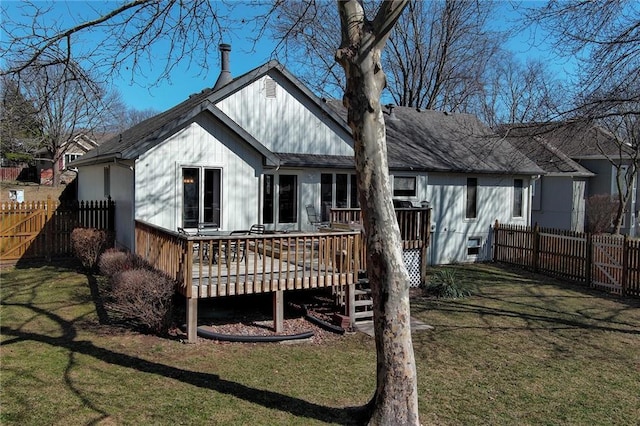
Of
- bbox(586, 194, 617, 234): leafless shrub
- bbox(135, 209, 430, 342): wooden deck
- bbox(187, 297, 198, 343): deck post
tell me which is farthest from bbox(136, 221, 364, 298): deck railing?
bbox(586, 194, 617, 234): leafless shrub

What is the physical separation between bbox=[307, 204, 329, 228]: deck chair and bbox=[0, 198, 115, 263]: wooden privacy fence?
5892 mm

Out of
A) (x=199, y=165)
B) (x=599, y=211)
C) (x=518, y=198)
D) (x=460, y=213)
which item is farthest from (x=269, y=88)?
(x=599, y=211)

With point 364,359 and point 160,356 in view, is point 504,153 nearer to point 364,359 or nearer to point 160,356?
point 364,359

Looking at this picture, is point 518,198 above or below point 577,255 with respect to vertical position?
above

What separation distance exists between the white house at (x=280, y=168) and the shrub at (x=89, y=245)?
2.14 feet

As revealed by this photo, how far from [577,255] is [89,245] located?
14.0 m

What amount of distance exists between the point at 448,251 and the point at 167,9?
14270 millimetres

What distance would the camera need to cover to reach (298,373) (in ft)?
23.4

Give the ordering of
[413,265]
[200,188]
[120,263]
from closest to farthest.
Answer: [120,263] < [200,188] < [413,265]

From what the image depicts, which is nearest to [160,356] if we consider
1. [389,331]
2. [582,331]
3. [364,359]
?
[364,359]

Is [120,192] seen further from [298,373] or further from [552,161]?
[552,161]

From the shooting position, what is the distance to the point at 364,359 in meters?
7.96

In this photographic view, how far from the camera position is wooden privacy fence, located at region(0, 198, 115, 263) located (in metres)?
14.5

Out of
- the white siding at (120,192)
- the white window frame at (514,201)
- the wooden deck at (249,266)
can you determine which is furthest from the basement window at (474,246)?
the white siding at (120,192)
